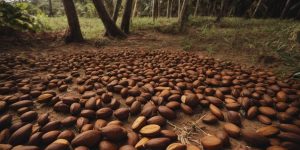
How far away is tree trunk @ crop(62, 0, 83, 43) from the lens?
4.21 metres

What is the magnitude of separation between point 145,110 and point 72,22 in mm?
3835

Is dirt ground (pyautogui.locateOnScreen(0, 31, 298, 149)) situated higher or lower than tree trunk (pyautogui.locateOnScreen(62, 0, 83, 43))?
lower

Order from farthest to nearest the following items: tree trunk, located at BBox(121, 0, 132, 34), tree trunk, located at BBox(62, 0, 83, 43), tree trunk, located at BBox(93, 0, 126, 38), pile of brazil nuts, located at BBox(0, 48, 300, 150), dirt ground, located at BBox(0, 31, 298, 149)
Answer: tree trunk, located at BBox(121, 0, 132, 34) → tree trunk, located at BBox(93, 0, 126, 38) → tree trunk, located at BBox(62, 0, 83, 43) → dirt ground, located at BBox(0, 31, 298, 149) → pile of brazil nuts, located at BBox(0, 48, 300, 150)

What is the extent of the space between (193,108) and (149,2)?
17.8 metres

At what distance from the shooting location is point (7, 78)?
1953 mm

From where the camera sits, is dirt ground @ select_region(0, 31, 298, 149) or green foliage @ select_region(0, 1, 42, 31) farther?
green foliage @ select_region(0, 1, 42, 31)

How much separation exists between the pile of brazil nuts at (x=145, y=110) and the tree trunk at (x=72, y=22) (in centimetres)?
216

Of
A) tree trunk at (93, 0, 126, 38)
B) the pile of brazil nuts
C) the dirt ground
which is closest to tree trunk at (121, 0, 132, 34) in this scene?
tree trunk at (93, 0, 126, 38)

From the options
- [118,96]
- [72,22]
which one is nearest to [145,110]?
[118,96]

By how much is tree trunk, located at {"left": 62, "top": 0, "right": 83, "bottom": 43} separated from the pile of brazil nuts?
216 cm

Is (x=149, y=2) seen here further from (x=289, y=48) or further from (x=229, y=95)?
(x=229, y=95)

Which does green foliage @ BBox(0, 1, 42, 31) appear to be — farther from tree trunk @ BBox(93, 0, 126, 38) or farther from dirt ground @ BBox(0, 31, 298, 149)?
tree trunk @ BBox(93, 0, 126, 38)

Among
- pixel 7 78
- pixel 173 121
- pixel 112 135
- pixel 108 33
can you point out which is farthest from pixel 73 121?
pixel 108 33

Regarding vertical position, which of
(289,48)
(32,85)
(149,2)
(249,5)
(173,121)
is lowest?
(173,121)
